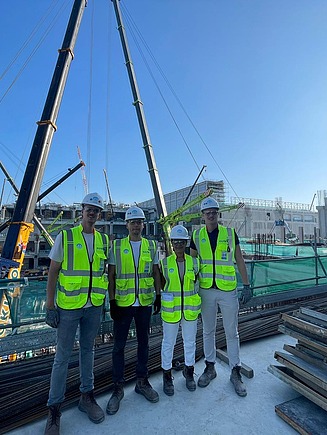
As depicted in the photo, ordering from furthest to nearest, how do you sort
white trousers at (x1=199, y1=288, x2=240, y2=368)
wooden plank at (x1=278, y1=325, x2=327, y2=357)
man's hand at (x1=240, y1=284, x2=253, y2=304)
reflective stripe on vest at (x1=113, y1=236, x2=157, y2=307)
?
1. man's hand at (x1=240, y1=284, x2=253, y2=304)
2. white trousers at (x1=199, y1=288, x2=240, y2=368)
3. reflective stripe on vest at (x1=113, y1=236, x2=157, y2=307)
4. wooden plank at (x1=278, y1=325, x2=327, y2=357)

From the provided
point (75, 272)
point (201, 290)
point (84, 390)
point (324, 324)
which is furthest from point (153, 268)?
point (324, 324)

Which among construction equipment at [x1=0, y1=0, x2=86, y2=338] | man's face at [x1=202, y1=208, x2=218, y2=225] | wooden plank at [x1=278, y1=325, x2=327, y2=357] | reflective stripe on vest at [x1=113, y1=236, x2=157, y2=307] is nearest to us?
wooden plank at [x1=278, y1=325, x2=327, y2=357]

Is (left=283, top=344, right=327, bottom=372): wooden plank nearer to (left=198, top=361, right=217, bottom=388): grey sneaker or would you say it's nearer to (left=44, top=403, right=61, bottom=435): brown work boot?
(left=198, top=361, right=217, bottom=388): grey sneaker

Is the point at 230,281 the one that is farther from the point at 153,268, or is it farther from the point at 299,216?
the point at 299,216

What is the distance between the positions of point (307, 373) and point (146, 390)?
155cm

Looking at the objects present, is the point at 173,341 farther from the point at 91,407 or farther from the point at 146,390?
the point at 91,407

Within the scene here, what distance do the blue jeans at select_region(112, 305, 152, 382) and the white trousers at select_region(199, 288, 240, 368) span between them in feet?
2.29

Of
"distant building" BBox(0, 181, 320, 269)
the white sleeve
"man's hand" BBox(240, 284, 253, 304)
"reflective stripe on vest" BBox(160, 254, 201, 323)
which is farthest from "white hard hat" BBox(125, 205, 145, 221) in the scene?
"distant building" BBox(0, 181, 320, 269)

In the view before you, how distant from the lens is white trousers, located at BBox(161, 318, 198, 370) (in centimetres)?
252

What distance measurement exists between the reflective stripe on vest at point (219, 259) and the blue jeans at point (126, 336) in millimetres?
769

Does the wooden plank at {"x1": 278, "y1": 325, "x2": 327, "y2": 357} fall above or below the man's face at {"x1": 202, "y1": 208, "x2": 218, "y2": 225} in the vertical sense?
below

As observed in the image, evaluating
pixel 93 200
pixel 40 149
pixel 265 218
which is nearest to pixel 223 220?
pixel 265 218

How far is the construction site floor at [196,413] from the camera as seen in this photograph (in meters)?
2.02

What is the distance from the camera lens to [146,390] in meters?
2.41
